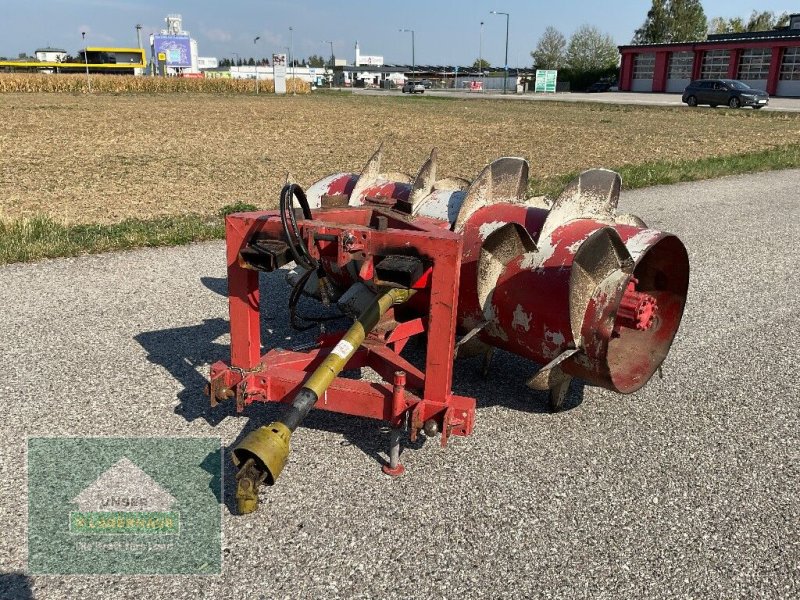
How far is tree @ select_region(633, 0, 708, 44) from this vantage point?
262 feet

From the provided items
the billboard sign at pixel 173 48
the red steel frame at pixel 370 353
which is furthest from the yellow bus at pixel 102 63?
the red steel frame at pixel 370 353

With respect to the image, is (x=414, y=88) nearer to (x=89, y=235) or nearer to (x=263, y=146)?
(x=263, y=146)

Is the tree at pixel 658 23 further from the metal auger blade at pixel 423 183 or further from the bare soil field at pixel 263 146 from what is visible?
the metal auger blade at pixel 423 183

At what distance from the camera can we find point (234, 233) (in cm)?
317

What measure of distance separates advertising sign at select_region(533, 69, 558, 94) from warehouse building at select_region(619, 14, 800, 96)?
5.93 meters

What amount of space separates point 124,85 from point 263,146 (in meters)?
45.7

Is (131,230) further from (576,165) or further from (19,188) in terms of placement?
(576,165)

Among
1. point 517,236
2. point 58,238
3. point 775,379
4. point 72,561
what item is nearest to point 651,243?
point 517,236

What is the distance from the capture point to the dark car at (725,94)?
3397 cm

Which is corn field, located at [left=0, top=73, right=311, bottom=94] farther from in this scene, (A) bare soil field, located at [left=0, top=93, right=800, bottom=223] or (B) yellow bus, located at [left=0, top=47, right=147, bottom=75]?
(A) bare soil field, located at [left=0, top=93, right=800, bottom=223]

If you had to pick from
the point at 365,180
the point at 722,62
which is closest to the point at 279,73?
the point at 722,62

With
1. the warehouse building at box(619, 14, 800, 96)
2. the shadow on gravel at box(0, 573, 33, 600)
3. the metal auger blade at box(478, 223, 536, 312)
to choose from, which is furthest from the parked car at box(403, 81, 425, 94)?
the shadow on gravel at box(0, 573, 33, 600)

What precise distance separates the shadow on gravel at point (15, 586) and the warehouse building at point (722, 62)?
54.7 m

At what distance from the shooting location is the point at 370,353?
3.46 meters
